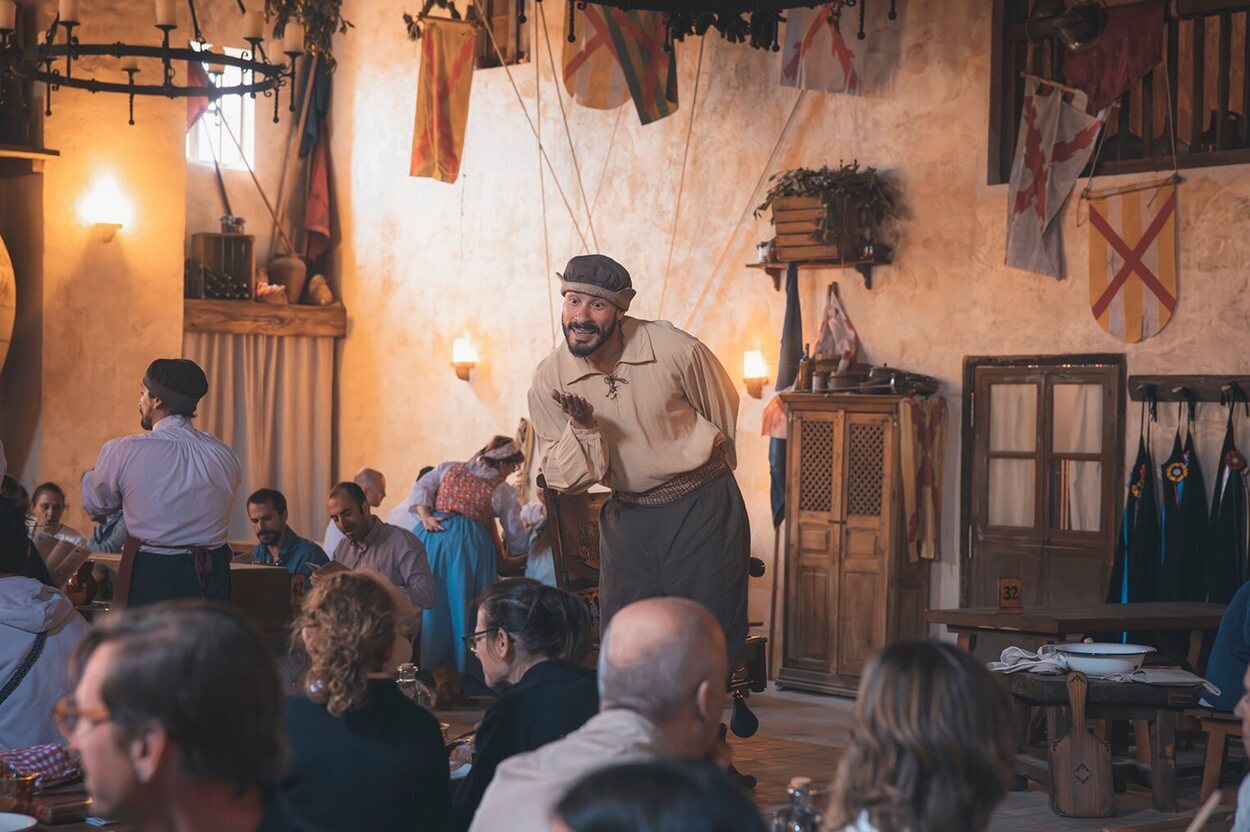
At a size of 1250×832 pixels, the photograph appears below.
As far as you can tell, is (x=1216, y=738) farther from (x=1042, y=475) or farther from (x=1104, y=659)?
(x=1042, y=475)

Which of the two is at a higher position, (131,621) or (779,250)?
(779,250)

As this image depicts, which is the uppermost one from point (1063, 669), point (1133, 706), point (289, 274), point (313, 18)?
point (313, 18)

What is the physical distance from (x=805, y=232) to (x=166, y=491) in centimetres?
546

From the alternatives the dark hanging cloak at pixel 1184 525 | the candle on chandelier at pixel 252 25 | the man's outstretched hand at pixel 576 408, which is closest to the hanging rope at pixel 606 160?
the candle on chandelier at pixel 252 25

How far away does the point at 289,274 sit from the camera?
13656 mm

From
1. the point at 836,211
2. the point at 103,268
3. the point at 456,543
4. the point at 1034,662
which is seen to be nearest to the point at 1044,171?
A: the point at 836,211

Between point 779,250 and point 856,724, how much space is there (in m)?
8.44

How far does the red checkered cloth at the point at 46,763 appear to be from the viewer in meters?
3.39

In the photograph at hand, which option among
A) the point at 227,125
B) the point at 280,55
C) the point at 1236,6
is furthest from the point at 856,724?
the point at 227,125

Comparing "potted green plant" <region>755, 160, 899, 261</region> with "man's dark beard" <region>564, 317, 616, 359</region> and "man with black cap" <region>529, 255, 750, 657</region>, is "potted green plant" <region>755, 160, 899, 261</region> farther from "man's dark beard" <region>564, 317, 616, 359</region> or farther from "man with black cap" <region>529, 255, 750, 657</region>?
"man's dark beard" <region>564, 317, 616, 359</region>

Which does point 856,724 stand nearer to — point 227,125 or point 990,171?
point 990,171

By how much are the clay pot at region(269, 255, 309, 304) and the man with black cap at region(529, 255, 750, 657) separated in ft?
30.2

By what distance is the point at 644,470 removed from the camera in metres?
4.81

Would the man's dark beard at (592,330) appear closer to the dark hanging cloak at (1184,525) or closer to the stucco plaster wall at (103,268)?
the dark hanging cloak at (1184,525)
